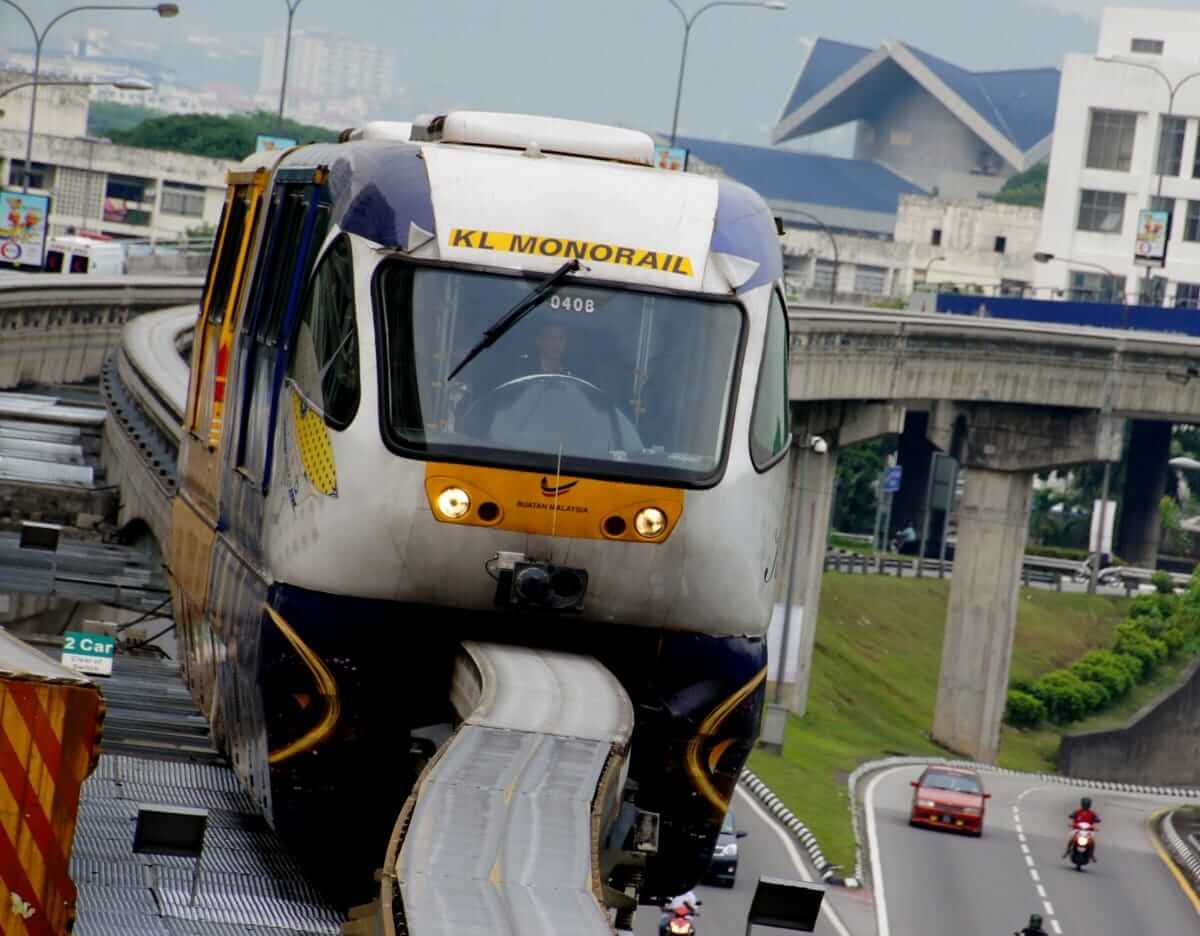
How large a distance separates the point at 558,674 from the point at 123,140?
165 metres

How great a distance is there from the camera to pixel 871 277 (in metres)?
167

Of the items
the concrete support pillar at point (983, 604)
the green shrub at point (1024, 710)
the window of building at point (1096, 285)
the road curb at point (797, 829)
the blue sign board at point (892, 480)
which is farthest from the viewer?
the window of building at point (1096, 285)

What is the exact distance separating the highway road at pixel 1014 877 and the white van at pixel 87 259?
1133 inches

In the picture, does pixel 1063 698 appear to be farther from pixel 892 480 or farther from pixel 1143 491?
pixel 1143 491

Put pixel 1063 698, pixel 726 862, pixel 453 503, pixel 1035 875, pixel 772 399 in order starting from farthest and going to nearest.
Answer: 1. pixel 1063 698
2. pixel 1035 875
3. pixel 726 862
4. pixel 772 399
5. pixel 453 503

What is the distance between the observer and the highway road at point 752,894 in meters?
40.2

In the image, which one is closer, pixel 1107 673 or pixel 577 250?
pixel 577 250

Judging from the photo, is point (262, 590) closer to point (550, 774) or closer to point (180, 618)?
point (550, 774)

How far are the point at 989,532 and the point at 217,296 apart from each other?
213 ft

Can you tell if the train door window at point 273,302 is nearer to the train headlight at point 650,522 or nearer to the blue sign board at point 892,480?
the train headlight at point 650,522

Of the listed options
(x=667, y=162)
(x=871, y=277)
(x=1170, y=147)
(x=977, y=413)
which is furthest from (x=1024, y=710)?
(x=871, y=277)

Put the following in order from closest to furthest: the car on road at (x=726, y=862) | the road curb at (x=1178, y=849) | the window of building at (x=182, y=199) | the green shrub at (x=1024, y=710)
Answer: the car on road at (x=726, y=862)
the road curb at (x=1178, y=849)
the green shrub at (x=1024, y=710)
the window of building at (x=182, y=199)

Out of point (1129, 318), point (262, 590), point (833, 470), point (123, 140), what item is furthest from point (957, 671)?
point (123, 140)

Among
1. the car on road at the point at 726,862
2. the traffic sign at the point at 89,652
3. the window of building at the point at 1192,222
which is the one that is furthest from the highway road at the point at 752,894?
the window of building at the point at 1192,222
